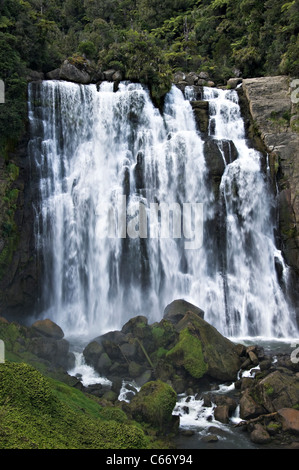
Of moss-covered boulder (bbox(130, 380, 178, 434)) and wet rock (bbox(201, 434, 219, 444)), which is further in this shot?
moss-covered boulder (bbox(130, 380, 178, 434))

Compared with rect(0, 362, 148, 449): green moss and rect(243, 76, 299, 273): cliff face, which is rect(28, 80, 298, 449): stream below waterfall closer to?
rect(243, 76, 299, 273): cliff face

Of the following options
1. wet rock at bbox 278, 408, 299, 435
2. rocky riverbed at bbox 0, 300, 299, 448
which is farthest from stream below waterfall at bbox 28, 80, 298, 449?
wet rock at bbox 278, 408, 299, 435

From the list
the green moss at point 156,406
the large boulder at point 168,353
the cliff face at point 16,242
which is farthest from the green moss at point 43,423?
the cliff face at point 16,242

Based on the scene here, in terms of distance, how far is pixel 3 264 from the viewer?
2086 cm

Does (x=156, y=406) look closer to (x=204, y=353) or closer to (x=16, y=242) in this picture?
(x=204, y=353)

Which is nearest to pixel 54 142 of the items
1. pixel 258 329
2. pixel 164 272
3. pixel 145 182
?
pixel 145 182

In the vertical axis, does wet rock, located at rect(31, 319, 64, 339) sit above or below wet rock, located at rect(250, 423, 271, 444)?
above

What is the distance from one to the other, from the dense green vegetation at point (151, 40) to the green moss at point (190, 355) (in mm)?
15331

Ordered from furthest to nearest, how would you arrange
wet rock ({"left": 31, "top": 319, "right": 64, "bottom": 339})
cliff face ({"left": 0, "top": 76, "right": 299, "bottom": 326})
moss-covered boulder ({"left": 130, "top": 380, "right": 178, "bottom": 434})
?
1. cliff face ({"left": 0, "top": 76, "right": 299, "bottom": 326})
2. wet rock ({"left": 31, "top": 319, "right": 64, "bottom": 339})
3. moss-covered boulder ({"left": 130, "top": 380, "right": 178, "bottom": 434})

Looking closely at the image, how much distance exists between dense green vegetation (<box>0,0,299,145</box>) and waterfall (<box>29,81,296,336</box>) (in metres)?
3.00

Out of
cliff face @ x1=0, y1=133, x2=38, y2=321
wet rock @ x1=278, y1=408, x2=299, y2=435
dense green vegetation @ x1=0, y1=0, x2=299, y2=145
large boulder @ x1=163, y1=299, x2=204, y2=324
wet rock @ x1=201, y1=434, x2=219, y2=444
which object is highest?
dense green vegetation @ x1=0, y1=0, x2=299, y2=145

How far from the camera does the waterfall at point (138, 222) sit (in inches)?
884

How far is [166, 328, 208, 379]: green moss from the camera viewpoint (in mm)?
14711

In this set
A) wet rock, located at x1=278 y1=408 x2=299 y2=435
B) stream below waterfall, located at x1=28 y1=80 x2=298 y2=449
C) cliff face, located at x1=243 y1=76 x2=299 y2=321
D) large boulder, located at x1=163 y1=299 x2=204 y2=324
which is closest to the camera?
wet rock, located at x1=278 y1=408 x2=299 y2=435
